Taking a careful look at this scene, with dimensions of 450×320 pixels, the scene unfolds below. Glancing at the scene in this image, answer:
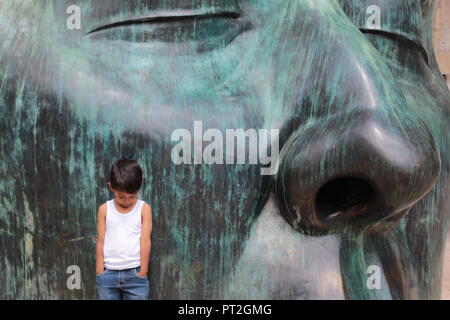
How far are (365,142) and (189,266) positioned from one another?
48 centimetres

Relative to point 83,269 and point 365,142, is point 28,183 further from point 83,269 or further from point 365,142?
point 365,142

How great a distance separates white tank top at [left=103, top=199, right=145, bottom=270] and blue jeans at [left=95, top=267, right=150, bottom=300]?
0.05 ft

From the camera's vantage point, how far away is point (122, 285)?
1.56 metres

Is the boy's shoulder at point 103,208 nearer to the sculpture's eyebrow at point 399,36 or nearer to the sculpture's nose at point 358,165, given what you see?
the sculpture's nose at point 358,165

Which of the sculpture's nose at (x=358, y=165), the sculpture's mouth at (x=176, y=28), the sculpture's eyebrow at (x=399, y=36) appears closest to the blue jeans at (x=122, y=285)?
the sculpture's nose at (x=358, y=165)

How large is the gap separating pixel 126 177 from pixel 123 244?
0.48ft

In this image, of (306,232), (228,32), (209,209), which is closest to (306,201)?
(306,232)

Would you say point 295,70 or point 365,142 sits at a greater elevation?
point 295,70

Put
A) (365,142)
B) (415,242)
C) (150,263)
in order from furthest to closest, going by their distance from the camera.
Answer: (415,242), (150,263), (365,142)

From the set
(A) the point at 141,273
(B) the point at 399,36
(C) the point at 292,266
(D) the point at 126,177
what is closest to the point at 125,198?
(D) the point at 126,177

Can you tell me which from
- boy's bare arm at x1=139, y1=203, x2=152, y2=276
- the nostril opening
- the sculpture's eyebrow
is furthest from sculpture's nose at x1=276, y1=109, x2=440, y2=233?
the sculpture's eyebrow

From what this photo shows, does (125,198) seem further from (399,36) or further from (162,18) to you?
(399,36)

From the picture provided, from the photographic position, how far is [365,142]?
59.6 inches

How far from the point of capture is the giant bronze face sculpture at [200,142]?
1598 millimetres
